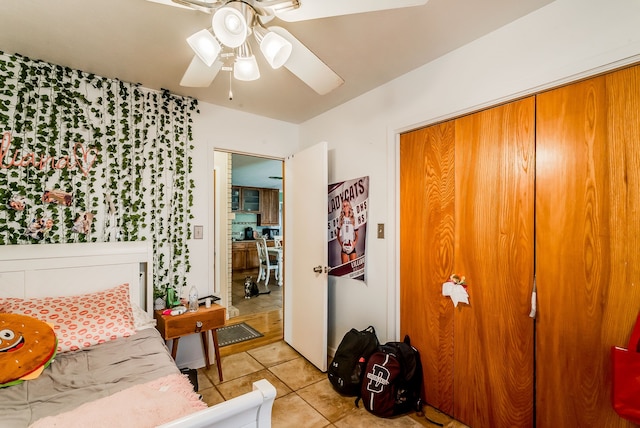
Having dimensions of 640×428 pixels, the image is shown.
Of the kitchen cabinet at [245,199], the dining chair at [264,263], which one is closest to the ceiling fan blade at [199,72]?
the dining chair at [264,263]

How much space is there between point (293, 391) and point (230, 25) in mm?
2445

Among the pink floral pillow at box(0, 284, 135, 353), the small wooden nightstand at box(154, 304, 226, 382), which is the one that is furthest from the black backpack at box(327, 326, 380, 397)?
the pink floral pillow at box(0, 284, 135, 353)

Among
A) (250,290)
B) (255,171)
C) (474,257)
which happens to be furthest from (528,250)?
(255,171)

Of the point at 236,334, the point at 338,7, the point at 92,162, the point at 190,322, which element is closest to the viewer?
the point at 338,7

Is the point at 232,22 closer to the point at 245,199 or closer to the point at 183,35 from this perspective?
the point at 183,35

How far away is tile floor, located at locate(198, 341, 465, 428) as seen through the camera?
1.95 meters

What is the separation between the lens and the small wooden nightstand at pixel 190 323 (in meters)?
2.24

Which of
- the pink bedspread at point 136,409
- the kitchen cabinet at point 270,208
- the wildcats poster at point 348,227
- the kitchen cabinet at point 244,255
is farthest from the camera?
the kitchen cabinet at point 270,208

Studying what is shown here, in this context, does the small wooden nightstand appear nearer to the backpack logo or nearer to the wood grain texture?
the backpack logo

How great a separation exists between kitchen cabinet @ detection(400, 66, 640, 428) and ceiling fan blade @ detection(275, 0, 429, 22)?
3.52ft

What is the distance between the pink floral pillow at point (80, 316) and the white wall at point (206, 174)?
79cm

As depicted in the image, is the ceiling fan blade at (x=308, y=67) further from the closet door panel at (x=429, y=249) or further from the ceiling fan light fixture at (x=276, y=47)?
the closet door panel at (x=429, y=249)

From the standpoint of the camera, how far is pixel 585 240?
143 cm

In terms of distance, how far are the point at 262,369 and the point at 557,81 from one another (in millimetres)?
2962
